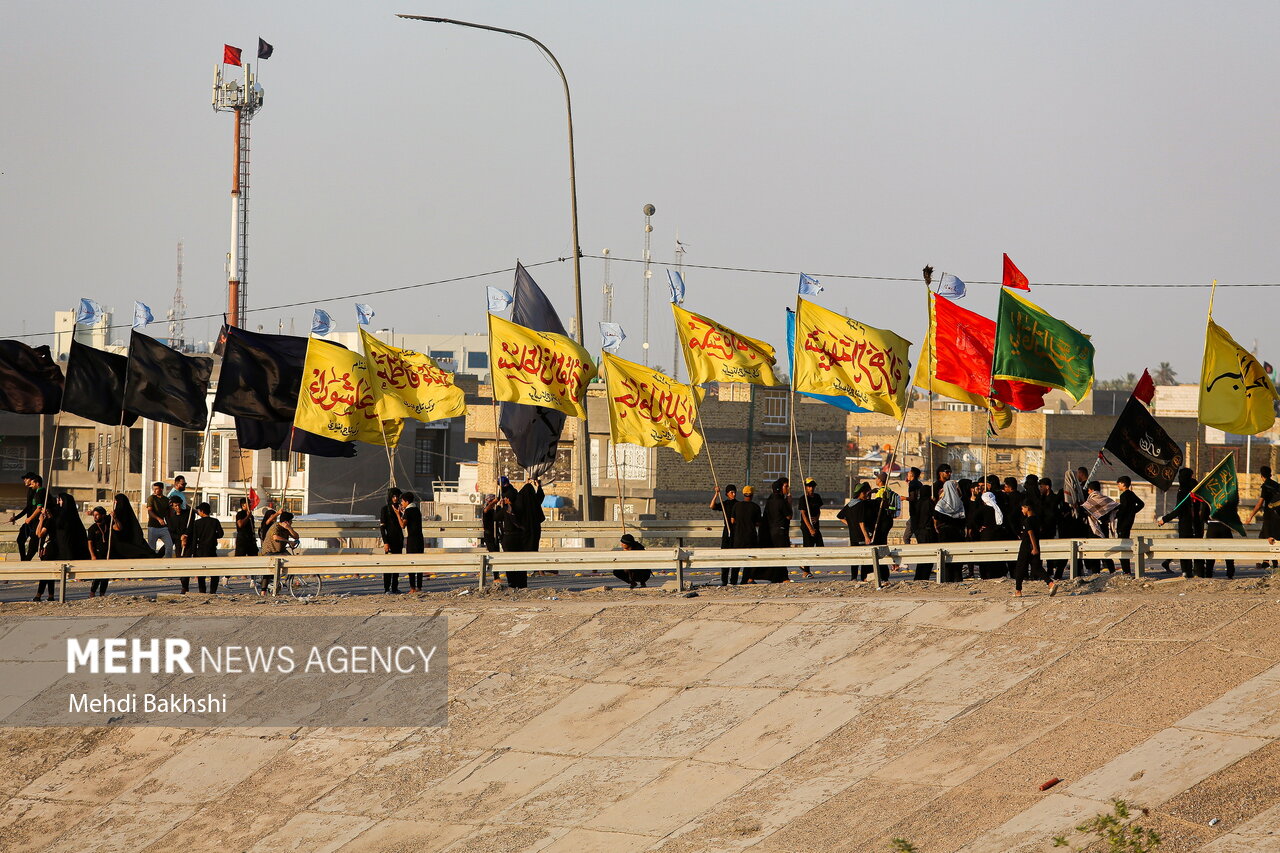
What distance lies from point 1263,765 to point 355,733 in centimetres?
889

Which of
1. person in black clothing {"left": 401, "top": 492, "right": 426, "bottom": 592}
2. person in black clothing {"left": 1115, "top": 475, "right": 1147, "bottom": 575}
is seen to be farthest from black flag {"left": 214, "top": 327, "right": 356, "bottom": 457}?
person in black clothing {"left": 1115, "top": 475, "right": 1147, "bottom": 575}

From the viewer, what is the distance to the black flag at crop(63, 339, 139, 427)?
23.4m

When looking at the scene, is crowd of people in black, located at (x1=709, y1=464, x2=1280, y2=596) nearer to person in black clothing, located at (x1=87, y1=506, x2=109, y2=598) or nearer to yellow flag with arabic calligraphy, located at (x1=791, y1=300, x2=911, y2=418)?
yellow flag with arabic calligraphy, located at (x1=791, y1=300, x2=911, y2=418)

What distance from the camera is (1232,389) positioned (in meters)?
19.4

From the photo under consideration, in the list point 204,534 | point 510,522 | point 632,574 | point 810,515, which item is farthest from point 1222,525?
point 204,534

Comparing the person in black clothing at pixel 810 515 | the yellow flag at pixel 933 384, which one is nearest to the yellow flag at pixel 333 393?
the person in black clothing at pixel 810 515

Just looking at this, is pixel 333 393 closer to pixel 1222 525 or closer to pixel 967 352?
pixel 967 352

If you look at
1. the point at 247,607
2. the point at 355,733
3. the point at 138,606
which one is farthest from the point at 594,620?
the point at 138,606

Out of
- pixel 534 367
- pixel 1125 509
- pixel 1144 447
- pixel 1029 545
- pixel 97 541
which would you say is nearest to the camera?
pixel 1029 545

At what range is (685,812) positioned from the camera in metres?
13.0

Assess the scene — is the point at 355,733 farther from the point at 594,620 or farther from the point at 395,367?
the point at 395,367

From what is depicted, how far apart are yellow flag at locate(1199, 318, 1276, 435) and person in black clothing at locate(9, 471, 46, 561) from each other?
15713 millimetres

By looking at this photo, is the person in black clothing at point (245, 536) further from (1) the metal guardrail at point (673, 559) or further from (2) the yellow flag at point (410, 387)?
(2) the yellow flag at point (410, 387)

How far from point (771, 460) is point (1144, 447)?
34.2 meters
